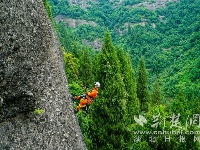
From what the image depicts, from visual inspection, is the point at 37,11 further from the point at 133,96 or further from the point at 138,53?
the point at 138,53

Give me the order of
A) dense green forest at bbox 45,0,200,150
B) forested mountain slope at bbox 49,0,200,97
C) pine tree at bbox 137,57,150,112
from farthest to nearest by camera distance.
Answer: forested mountain slope at bbox 49,0,200,97 → pine tree at bbox 137,57,150,112 → dense green forest at bbox 45,0,200,150

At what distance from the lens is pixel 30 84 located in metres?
6.82

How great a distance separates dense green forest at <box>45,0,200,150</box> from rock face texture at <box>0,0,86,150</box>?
2940 mm

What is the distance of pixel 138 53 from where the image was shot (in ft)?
347

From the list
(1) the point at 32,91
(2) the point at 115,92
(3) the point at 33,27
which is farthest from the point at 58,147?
(2) the point at 115,92

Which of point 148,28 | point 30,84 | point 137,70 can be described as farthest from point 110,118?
point 148,28

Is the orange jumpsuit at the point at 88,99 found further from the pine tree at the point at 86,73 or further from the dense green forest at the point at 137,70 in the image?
the pine tree at the point at 86,73

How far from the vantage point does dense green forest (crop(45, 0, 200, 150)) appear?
9.86 meters

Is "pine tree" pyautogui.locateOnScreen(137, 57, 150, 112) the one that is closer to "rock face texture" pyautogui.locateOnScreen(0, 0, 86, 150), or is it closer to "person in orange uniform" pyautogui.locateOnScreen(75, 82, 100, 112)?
"person in orange uniform" pyautogui.locateOnScreen(75, 82, 100, 112)

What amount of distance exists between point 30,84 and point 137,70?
66825 mm

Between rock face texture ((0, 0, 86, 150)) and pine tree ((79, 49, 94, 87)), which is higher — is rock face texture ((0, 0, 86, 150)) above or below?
above

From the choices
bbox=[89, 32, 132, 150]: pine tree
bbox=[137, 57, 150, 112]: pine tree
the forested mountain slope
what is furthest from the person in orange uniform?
the forested mountain slope

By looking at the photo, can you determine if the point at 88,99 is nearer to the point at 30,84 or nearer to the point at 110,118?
the point at 110,118

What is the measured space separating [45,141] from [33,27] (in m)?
2.48
